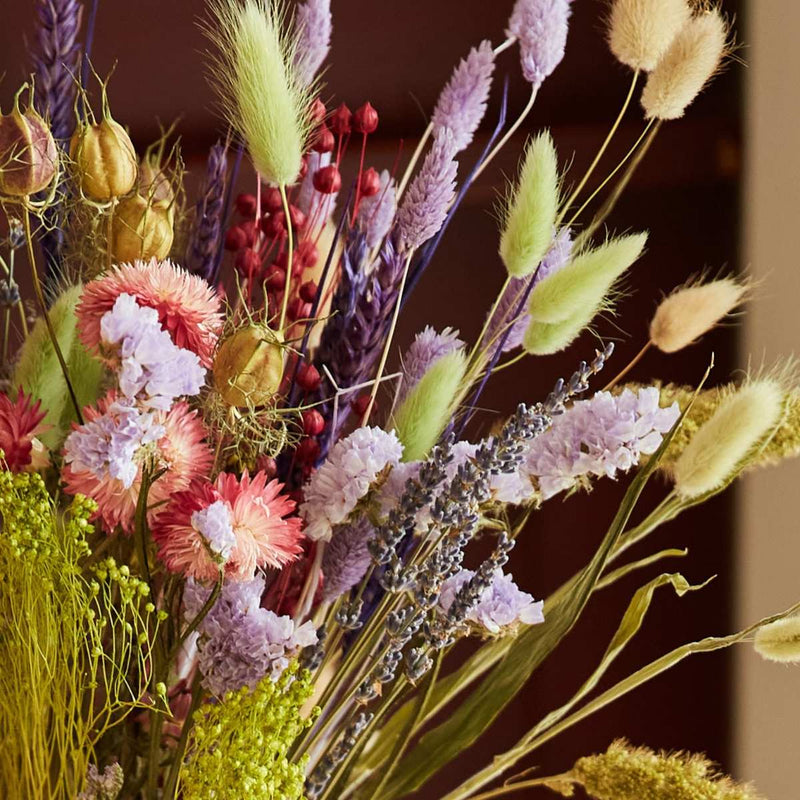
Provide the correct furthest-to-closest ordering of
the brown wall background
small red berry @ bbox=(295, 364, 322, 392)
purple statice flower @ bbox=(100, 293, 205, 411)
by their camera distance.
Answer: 1. the brown wall background
2. small red berry @ bbox=(295, 364, 322, 392)
3. purple statice flower @ bbox=(100, 293, 205, 411)

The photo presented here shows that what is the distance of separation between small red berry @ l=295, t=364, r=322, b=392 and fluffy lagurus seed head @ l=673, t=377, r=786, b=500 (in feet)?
0.57

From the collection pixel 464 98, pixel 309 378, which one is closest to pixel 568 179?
pixel 464 98

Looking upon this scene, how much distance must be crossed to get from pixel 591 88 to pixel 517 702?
54cm

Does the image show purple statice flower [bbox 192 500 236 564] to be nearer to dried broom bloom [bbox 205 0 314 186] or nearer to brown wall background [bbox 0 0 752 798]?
dried broom bloom [bbox 205 0 314 186]

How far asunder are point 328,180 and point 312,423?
132mm

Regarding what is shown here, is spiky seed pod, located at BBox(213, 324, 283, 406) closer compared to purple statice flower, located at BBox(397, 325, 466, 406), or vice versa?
spiky seed pod, located at BBox(213, 324, 283, 406)

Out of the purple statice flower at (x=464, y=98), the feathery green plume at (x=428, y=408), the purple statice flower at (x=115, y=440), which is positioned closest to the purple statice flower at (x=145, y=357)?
the purple statice flower at (x=115, y=440)

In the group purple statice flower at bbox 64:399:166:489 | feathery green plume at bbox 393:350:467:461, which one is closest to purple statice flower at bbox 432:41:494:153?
feathery green plume at bbox 393:350:467:461

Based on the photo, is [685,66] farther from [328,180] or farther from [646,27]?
[328,180]

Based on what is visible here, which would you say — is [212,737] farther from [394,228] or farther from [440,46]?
[440,46]

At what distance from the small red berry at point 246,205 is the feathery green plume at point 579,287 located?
17 cm

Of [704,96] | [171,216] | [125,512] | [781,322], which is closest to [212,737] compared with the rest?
[125,512]

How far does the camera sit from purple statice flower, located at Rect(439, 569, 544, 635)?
0.47m

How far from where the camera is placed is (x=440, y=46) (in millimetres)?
994
